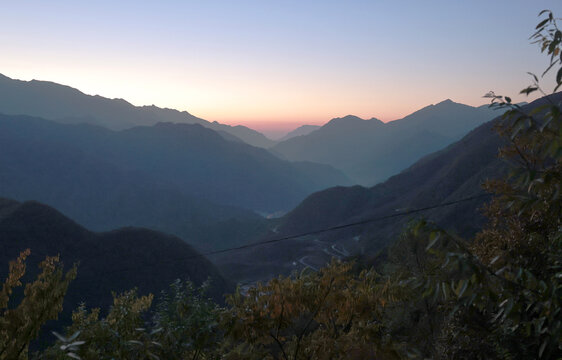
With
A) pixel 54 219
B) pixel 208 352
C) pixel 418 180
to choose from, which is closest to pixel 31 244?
pixel 54 219

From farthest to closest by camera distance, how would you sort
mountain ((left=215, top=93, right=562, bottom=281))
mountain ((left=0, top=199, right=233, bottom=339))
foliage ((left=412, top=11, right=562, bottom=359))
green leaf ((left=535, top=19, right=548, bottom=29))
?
mountain ((left=215, top=93, right=562, bottom=281)) < mountain ((left=0, top=199, right=233, bottom=339)) < green leaf ((left=535, top=19, right=548, bottom=29)) < foliage ((left=412, top=11, right=562, bottom=359))

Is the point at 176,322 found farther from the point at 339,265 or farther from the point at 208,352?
the point at 339,265

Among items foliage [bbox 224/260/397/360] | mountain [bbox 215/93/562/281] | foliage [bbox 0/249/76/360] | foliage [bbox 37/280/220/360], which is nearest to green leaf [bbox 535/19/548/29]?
foliage [bbox 224/260/397/360]

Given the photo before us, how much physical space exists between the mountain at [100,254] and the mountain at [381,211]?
72.1 feet

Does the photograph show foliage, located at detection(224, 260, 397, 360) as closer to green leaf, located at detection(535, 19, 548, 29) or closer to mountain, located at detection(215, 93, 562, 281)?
green leaf, located at detection(535, 19, 548, 29)

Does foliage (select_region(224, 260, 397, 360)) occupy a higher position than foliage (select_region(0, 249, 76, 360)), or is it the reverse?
foliage (select_region(0, 249, 76, 360))

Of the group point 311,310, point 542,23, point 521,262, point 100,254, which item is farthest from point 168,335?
point 100,254

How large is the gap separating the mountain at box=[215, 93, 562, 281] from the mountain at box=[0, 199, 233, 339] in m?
22.0

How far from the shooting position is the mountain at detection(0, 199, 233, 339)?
56812 mm

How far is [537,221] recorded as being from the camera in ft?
28.7

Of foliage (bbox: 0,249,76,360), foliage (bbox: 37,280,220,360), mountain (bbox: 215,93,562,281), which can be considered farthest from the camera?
mountain (bbox: 215,93,562,281)

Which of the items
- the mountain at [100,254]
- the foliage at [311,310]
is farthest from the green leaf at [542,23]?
the mountain at [100,254]

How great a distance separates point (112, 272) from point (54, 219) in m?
18.0

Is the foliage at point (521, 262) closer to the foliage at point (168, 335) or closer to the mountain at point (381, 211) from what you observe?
the foliage at point (168, 335)
